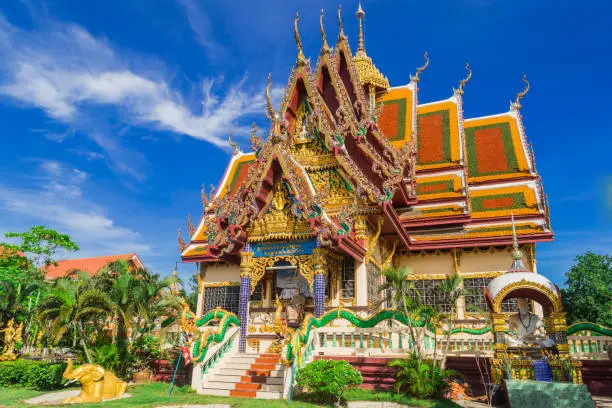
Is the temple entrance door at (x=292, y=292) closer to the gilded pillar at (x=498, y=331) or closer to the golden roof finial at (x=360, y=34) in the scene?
the gilded pillar at (x=498, y=331)

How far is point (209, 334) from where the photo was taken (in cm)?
967

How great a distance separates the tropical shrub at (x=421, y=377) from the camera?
7816mm

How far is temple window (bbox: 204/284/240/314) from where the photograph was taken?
16.6 m

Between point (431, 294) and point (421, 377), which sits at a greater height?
point (431, 294)

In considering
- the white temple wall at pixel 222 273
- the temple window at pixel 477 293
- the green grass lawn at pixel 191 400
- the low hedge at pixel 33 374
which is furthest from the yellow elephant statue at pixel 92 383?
the temple window at pixel 477 293

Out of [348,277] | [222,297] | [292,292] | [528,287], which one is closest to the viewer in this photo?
[528,287]

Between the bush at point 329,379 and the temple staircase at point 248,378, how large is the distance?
926 millimetres

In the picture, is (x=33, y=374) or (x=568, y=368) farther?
(x=33, y=374)

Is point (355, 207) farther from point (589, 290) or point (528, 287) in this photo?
point (589, 290)

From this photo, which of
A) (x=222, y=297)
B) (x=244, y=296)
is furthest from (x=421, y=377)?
(x=222, y=297)

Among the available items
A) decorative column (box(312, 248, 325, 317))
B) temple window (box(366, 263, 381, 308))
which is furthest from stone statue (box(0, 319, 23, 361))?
temple window (box(366, 263, 381, 308))

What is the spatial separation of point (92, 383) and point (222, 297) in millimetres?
8513

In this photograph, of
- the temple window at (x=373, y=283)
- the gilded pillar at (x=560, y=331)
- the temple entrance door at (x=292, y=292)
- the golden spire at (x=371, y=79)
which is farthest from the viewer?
the golden spire at (x=371, y=79)

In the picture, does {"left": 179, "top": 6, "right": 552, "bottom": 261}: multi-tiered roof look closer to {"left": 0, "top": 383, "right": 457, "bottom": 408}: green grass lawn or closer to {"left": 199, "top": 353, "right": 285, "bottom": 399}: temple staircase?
{"left": 199, "top": 353, "right": 285, "bottom": 399}: temple staircase
